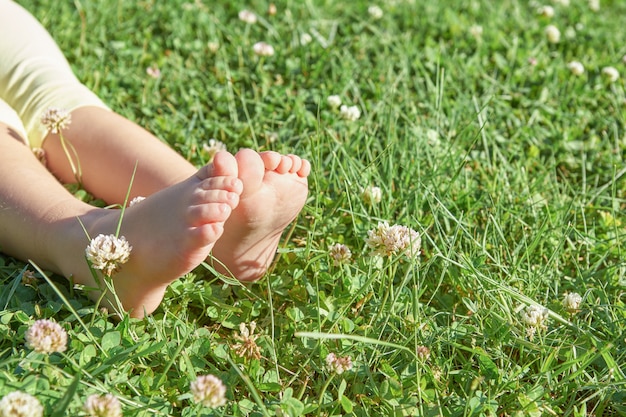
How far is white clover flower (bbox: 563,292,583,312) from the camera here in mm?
1441

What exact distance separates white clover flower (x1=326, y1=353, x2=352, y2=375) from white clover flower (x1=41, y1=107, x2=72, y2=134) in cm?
84

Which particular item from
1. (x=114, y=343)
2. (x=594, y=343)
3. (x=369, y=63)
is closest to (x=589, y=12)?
(x=369, y=63)

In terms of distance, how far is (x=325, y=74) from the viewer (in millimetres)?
2340

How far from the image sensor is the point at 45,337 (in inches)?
44.5

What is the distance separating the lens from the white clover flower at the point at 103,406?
1060mm

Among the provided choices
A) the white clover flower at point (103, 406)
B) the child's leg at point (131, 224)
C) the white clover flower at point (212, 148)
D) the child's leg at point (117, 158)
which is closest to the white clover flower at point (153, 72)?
the child's leg at point (117, 158)

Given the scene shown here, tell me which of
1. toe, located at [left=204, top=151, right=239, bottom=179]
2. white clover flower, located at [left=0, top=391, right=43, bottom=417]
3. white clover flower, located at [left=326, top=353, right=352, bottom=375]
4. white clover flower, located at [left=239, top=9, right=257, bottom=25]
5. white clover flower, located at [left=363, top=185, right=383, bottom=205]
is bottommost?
white clover flower, located at [left=363, top=185, right=383, bottom=205]

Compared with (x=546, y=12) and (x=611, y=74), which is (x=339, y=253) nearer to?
(x=611, y=74)

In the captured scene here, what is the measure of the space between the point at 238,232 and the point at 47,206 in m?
0.39

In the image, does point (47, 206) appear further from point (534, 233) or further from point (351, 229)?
point (534, 233)

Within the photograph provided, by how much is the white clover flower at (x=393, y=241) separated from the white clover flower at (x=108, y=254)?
44 cm

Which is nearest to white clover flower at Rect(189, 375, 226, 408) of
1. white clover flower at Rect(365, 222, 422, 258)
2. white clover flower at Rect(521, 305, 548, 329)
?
white clover flower at Rect(365, 222, 422, 258)

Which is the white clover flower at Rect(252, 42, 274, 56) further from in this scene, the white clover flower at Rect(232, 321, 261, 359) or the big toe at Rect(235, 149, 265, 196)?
the white clover flower at Rect(232, 321, 261, 359)

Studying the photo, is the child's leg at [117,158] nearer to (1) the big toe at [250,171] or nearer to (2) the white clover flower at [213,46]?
(1) the big toe at [250,171]
